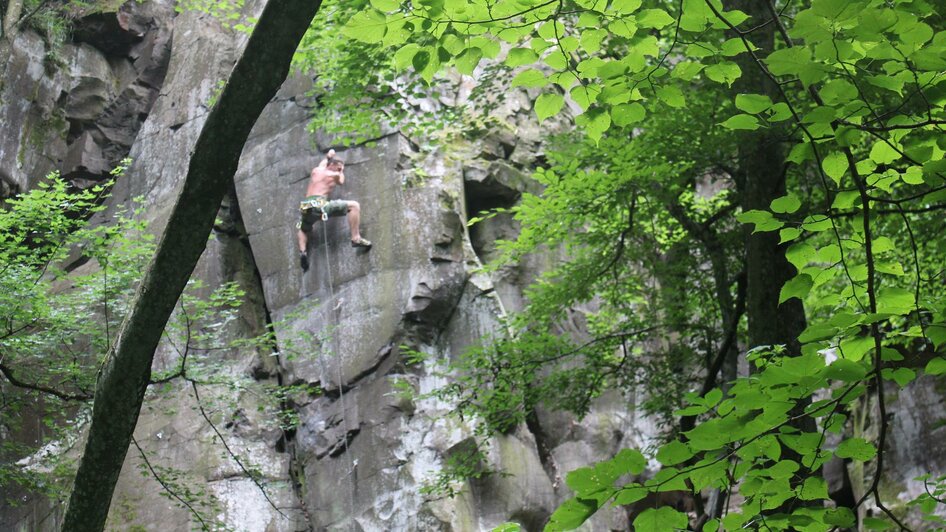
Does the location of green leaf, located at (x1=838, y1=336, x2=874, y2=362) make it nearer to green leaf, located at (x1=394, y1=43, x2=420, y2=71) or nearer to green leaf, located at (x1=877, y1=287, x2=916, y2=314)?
green leaf, located at (x1=877, y1=287, x2=916, y2=314)

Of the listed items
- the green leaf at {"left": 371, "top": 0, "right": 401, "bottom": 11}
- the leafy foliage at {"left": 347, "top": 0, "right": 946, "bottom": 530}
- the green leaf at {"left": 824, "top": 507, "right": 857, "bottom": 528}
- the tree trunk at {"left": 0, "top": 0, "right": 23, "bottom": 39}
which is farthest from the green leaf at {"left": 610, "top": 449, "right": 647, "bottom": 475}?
the tree trunk at {"left": 0, "top": 0, "right": 23, "bottom": 39}

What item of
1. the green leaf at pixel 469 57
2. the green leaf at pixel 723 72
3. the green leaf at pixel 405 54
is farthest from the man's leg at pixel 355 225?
the green leaf at pixel 723 72

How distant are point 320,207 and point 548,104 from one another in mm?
12000

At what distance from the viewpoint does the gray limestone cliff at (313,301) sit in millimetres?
11906

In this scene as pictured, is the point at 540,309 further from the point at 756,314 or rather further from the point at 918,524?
the point at 918,524

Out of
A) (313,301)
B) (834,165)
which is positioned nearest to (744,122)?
(834,165)

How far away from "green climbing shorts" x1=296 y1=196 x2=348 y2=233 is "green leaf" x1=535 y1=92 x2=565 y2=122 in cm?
1191

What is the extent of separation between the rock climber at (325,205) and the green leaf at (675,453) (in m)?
12.3

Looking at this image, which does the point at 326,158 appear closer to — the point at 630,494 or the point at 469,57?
the point at 469,57

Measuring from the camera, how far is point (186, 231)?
2.69m

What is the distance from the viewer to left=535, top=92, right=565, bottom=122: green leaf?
2605mm

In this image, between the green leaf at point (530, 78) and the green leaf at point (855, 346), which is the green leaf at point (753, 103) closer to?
the green leaf at point (530, 78)

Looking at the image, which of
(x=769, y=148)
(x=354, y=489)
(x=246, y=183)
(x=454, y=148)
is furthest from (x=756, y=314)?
(x=246, y=183)

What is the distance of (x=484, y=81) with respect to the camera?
329 inches
